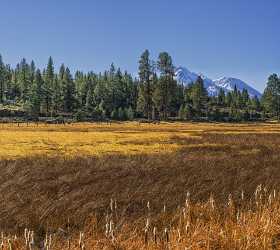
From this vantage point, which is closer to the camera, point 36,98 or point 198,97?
point 36,98

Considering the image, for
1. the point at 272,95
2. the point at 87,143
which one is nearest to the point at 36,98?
the point at 272,95

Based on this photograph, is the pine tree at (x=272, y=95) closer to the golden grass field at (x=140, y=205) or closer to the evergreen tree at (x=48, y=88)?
the evergreen tree at (x=48, y=88)

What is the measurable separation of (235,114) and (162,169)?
405ft

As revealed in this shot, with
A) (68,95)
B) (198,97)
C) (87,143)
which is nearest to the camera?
(87,143)

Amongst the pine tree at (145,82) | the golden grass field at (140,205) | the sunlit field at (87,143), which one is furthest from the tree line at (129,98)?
the golden grass field at (140,205)

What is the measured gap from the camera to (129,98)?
155 meters

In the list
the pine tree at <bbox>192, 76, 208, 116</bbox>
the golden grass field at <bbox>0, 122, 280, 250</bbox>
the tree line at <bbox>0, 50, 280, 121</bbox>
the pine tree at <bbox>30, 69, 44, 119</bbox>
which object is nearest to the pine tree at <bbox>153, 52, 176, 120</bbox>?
the tree line at <bbox>0, 50, 280, 121</bbox>

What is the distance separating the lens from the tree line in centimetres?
12656

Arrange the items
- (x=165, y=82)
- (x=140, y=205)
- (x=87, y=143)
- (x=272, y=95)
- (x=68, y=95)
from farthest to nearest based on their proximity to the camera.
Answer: (x=68, y=95)
(x=272, y=95)
(x=165, y=82)
(x=87, y=143)
(x=140, y=205)

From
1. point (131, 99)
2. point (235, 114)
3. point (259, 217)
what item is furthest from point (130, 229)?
point (131, 99)

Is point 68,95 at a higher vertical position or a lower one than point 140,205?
higher

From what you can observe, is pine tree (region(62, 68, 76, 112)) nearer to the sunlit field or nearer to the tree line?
the tree line

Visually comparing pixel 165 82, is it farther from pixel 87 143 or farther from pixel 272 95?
pixel 87 143

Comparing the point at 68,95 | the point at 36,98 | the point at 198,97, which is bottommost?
the point at 36,98
